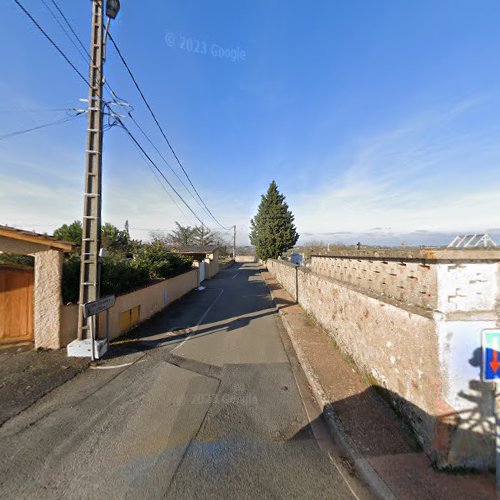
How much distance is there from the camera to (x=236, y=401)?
12.8ft

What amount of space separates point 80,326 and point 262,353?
4.27 meters

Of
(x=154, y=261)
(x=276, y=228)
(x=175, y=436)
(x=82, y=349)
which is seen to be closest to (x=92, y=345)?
(x=82, y=349)

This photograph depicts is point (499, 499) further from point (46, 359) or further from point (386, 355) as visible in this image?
point (46, 359)

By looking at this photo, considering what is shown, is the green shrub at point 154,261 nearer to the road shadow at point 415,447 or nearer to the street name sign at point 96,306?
the street name sign at point 96,306

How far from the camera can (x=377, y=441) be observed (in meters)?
2.88

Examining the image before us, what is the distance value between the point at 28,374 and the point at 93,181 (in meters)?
4.15

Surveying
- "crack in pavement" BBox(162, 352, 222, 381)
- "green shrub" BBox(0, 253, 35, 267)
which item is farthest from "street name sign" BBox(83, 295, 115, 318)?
"green shrub" BBox(0, 253, 35, 267)

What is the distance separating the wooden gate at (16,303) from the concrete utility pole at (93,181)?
5.34 ft

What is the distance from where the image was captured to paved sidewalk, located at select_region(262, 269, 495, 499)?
2275mm

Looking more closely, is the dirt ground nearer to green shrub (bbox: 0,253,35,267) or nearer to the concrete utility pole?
the concrete utility pole

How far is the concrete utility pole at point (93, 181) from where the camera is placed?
548 centimetres

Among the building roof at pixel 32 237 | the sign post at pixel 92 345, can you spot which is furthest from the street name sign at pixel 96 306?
the building roof at pixel 32 237

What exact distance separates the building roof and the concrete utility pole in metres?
0.62

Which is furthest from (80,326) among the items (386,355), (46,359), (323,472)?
(386,355)
